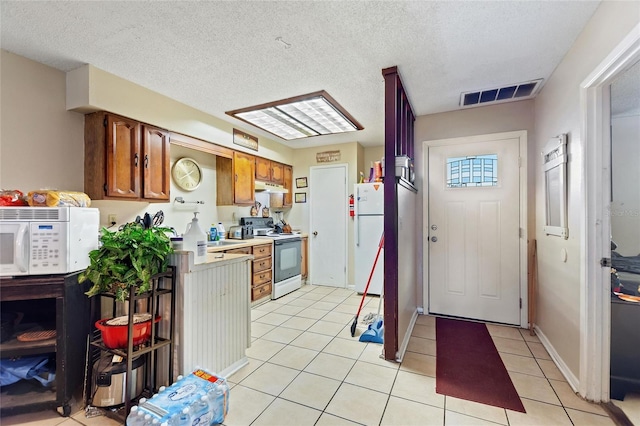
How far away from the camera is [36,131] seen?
7.77 ft

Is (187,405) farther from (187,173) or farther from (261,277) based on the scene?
(187,173)

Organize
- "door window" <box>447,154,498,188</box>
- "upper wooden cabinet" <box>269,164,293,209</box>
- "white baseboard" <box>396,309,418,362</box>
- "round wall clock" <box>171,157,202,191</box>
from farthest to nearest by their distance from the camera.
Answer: "upper wooden cabinet" <box>269,164,293,209</box> → "round wall clock" <box>171,157,202,191</box> → "door window" <box>447,154,498,188</box> → "white baseboard" <box>396,309,418,362</box>

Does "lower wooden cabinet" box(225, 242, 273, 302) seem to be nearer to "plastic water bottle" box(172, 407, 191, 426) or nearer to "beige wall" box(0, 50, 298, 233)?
"beige wall" box(0, 50, 298, 233)

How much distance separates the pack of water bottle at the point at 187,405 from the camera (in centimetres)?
149

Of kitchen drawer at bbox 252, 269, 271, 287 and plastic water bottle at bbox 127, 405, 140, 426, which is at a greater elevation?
kitchen drawer at bbox 252, 269, 271, 287

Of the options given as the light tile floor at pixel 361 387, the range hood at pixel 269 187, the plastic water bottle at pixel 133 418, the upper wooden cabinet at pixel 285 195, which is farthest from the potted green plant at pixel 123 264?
the upper wooden cabinet at pixel 285 195

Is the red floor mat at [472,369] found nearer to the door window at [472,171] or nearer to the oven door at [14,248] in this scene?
the door window at [472,171]

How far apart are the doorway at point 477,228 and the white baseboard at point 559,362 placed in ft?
1.18

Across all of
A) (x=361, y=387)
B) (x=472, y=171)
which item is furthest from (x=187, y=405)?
(x=472, y=171)

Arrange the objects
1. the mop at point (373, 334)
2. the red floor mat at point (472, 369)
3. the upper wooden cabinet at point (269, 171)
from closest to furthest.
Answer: the red floor mat at point (472, 369) < the mop at point (373, 334) < the upper wooden cabinet at point (269, 171)

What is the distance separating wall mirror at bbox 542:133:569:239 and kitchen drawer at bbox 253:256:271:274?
3.33 meters

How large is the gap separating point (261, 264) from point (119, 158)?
2.15 metres

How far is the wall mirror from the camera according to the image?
7.11 ft

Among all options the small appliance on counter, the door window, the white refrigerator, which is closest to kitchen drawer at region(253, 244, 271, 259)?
the small appliance on counter
